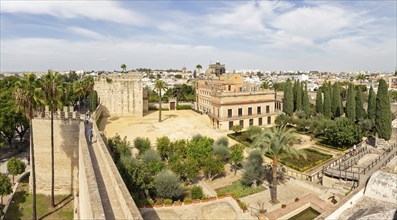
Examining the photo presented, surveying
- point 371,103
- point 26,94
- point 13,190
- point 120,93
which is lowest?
Answer: point 13,190

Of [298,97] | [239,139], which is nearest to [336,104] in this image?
[298,97]

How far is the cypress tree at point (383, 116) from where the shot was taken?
2858cm

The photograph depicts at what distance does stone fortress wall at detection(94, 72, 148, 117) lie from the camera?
1778 inches

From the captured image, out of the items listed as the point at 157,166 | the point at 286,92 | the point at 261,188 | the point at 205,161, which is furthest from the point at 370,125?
the point at 157,166

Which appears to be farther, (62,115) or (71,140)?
(62,115)

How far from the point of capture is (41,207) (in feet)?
75.4

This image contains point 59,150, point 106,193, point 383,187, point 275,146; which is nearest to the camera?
point 106,193

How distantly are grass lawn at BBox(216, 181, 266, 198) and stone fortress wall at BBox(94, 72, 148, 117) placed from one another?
29.7 meters

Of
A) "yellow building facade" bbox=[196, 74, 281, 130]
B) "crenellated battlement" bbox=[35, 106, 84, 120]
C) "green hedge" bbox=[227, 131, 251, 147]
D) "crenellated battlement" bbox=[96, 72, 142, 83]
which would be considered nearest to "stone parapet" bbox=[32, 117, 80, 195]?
"crenellated battlement" bbox=[35, 106, 84, 120]

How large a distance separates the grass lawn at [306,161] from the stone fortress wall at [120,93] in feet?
93.2

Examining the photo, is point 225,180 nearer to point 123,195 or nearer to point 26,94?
point 123,195

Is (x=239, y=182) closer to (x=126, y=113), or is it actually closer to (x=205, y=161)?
(x=205, y=161)

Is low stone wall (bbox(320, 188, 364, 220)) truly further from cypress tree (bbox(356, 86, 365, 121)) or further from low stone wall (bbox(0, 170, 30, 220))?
cypress tree (bbox(356, 86, 365, 121))

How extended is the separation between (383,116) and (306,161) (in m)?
10.5
